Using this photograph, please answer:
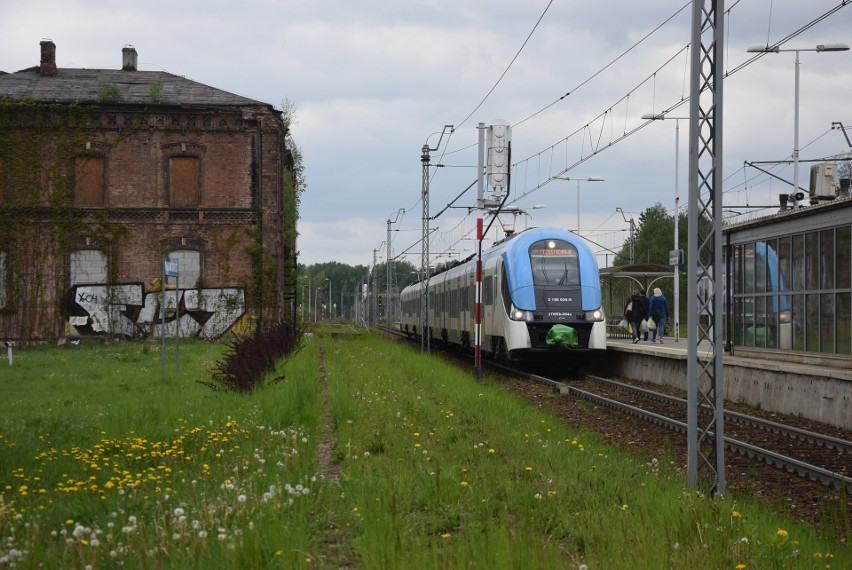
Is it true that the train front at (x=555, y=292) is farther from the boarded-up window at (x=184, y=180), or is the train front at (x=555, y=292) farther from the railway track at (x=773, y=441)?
the boarded-up window at (x=184, y=180)

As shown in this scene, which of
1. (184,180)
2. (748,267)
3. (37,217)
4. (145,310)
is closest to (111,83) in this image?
(184,180)

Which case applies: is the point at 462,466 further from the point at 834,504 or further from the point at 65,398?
the point at 65,398

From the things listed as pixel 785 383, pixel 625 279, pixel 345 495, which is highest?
pixel 625 279

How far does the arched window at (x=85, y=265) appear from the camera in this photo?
3553 centimetres

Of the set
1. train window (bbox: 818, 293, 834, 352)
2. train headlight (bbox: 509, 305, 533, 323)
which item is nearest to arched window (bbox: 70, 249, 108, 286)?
train headlight (bbox: 509, 305, 533, 323)

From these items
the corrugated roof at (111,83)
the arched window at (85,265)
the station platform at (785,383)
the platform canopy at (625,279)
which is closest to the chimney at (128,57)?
the corrugated roof at (111,83)

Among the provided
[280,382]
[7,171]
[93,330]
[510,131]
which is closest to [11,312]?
[93,330]

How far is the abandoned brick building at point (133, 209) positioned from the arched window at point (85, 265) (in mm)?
37

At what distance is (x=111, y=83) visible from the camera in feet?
121

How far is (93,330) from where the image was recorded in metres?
35.9

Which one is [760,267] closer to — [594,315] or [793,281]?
[793,281]

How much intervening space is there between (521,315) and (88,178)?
20.4 m

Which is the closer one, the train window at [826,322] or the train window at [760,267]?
the train window at [826,322]

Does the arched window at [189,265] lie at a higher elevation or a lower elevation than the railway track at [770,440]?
higher
